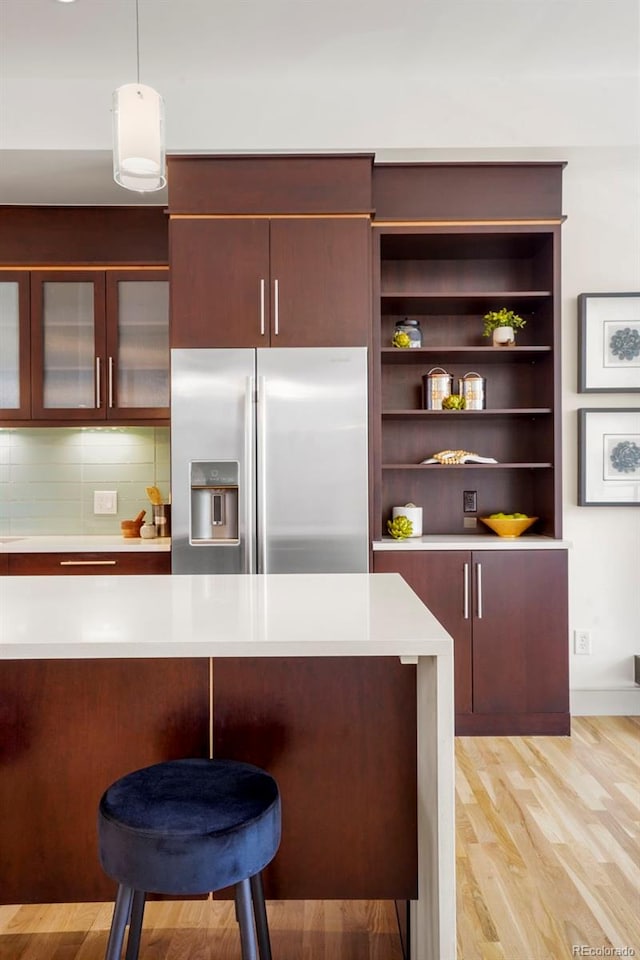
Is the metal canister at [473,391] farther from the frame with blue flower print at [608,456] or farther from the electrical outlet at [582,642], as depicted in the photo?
the electrical outlet at [582,642]

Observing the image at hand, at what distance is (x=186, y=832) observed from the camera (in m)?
1.15

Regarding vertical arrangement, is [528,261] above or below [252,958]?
above

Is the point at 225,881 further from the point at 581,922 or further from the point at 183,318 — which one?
the point at 183,318

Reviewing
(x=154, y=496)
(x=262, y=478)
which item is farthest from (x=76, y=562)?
(x=262, y=478)

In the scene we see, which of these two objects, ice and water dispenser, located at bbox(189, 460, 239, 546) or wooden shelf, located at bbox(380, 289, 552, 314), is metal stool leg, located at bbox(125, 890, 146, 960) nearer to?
ice and water dispenser, located at bbox(189, 460, 239, 546)

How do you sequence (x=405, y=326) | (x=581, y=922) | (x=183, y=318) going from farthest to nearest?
1. (x=405, y=326)
2. (x=183, y=318)
3. (x=581, y=922)

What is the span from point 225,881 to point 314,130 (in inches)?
118

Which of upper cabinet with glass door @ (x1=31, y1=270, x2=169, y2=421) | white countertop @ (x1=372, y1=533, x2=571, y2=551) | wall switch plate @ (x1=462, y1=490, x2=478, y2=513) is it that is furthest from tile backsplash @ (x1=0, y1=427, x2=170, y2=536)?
wall switch plate @ (x1=462, y1=490, x2=478, y2=513)

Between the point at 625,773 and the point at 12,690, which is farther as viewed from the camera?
the point at 625,773

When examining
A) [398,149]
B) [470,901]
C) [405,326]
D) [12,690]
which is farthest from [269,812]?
[398,149]

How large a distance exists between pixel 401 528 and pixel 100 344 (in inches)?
70.8

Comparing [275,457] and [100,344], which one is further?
[100,344]

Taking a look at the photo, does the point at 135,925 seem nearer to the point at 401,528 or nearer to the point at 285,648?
the point at 285,648

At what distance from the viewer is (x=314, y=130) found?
10.2ft
